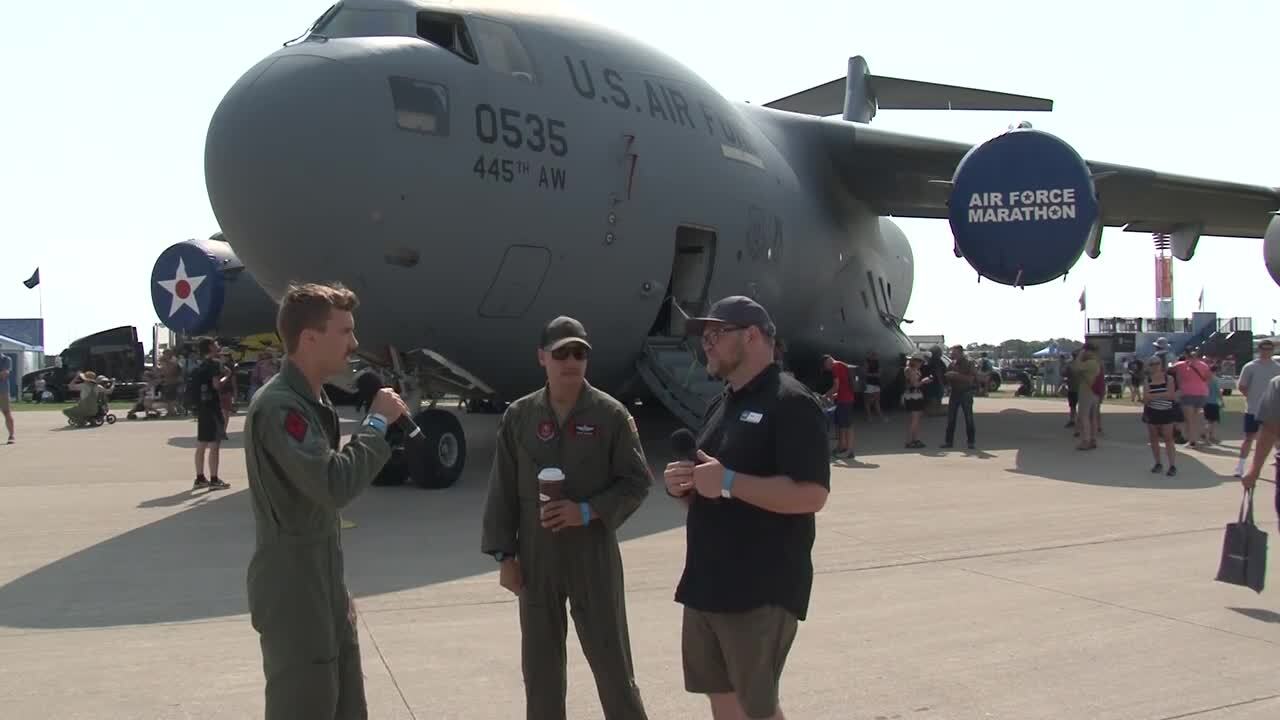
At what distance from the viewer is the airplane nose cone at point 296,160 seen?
838 centimetres

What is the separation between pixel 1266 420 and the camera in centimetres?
591

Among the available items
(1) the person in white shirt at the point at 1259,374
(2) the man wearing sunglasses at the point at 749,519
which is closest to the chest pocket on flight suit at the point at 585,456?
(2) the man wearing sunglasses at the point at 749,519

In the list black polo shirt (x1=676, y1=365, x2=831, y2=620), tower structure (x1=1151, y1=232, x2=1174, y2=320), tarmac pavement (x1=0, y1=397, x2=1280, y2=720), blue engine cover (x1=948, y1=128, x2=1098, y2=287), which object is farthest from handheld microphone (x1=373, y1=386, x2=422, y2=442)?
tower structure (x1=1151, y1=232, x2=1174, y2=320)

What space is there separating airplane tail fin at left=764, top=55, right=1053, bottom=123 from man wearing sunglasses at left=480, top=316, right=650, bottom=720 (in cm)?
1911

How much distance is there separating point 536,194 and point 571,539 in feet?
21.3

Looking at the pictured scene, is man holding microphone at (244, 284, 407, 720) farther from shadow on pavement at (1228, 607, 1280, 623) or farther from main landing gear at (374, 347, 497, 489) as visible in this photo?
main landing gear at (374, 347, 497, 489)

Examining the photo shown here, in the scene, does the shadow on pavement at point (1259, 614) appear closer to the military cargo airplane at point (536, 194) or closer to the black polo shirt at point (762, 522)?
the black polo shirt at point (762, 522)

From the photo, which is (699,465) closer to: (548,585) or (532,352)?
(548,585)

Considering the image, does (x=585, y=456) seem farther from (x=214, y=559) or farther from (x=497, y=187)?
(x=497, y=187)

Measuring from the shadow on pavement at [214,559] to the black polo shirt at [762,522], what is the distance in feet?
11.4

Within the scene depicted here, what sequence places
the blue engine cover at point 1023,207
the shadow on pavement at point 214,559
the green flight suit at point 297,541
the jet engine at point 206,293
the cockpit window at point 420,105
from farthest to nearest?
1. the jet engine at point 206,293
2. the blue engine cover at point 1023,207
3. the cockpit window at point 420,105
4. the shadow on pavement at point 214,559
5. the green flight suit at point 297,541

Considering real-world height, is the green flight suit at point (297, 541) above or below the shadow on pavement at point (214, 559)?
above

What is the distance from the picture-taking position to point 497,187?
9391 mm

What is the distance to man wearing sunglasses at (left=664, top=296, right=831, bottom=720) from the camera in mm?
3102
